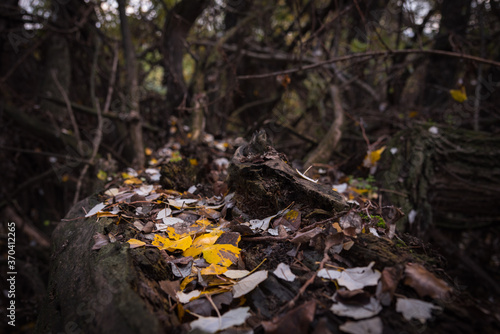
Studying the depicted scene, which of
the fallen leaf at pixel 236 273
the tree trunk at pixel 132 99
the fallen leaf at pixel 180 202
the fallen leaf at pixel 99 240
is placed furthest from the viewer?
the tree trunk at pixel 132 99

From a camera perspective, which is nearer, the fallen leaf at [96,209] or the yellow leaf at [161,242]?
the yellow leaf at [161,242]

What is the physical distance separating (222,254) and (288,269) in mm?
275

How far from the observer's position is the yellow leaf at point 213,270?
1030mm

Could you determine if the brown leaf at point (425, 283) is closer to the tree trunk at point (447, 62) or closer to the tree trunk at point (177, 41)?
the tree trunk at point (177, 41)

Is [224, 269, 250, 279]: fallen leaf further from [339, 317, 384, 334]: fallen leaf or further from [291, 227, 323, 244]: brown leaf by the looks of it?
[339, 317, 384, 334]: fallen leaf

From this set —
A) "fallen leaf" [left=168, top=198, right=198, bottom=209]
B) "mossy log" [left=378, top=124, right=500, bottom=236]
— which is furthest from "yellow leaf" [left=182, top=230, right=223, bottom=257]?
"mossy log" [left=378, top=124, right=500, bottom=236]

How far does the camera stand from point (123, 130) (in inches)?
157

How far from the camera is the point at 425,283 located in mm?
846

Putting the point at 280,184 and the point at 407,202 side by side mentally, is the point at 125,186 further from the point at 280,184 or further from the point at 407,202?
the point at 407,202

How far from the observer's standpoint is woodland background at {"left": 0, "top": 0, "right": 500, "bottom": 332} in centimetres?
348

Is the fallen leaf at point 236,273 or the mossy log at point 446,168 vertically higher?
the mossy log at point 446,168

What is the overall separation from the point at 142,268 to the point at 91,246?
32cm

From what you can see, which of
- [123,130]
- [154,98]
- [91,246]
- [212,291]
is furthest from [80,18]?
[212,291]

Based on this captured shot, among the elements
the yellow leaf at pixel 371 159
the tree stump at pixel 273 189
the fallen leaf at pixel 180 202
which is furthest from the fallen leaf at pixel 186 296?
the yellow leaf at pixel 371 159
